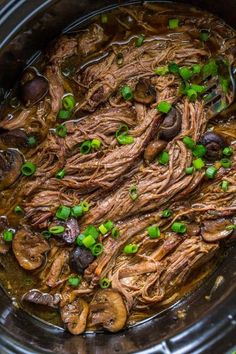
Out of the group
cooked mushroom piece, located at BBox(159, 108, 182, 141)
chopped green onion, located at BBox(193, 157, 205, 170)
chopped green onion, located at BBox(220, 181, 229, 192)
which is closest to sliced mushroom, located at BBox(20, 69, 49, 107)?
cooked mushroom piece, located at BBox(159, 108, 182, 141)

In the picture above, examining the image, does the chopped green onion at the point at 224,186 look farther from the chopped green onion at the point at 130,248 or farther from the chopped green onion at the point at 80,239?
the chopped green onion at the point at 80,239

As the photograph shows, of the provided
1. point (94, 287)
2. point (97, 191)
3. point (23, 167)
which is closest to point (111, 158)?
point (97, 191)

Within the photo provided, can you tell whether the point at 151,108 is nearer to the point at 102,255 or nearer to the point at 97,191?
the point at 97,191

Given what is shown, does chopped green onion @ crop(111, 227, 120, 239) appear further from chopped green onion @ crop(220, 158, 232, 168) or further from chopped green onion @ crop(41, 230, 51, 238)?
chopped green onion @ crop(220, 158, 232, 168)

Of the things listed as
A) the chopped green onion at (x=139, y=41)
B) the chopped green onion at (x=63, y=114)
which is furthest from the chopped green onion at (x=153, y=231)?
the chopped green onion at (x=139, y=41)

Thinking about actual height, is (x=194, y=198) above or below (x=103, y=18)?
below

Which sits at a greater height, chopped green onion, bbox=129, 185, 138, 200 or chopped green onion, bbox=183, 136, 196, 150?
chopped green onion, bbox=183, 136, 196, 150

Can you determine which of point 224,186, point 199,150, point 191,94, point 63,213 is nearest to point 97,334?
point 63,213
